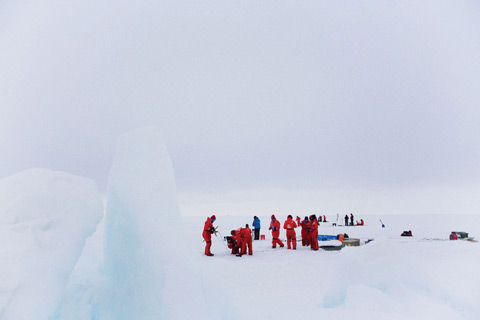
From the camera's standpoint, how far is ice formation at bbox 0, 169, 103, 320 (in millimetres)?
3693

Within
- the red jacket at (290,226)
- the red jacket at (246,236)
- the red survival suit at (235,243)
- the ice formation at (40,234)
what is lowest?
the red survival suit at (235,243)

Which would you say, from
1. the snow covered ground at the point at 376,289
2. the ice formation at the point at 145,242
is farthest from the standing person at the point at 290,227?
the ice formation at the point at 145,242

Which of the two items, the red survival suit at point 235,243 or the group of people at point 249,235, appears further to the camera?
the red survival suit at point 235,243

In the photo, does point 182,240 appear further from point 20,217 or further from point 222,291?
point 20,217

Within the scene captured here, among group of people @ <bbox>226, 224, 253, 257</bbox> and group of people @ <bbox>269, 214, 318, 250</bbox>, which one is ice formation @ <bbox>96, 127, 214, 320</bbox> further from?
group of people @ <bbox>269, 214, 318, 250</bbox>

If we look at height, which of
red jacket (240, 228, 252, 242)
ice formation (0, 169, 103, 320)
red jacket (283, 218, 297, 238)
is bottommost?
red jacket (240, 228, 252, 242)

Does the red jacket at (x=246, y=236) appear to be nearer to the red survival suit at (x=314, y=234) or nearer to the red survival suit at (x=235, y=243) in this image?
the red survival suit at (x=235, y=243)

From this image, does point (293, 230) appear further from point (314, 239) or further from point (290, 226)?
point (314, 239)

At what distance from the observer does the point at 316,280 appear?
31.0 ft

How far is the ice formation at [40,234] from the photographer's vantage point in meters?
3.69

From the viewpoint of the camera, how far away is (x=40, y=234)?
166 inches

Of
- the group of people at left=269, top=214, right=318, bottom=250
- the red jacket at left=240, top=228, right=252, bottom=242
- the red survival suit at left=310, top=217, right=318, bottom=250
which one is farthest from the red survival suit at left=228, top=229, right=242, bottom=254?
the red survival suit at left=310, top=217, right=318, bottom=250

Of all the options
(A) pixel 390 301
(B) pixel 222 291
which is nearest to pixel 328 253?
(A) pixel 390 301

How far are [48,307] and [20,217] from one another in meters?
1.24
